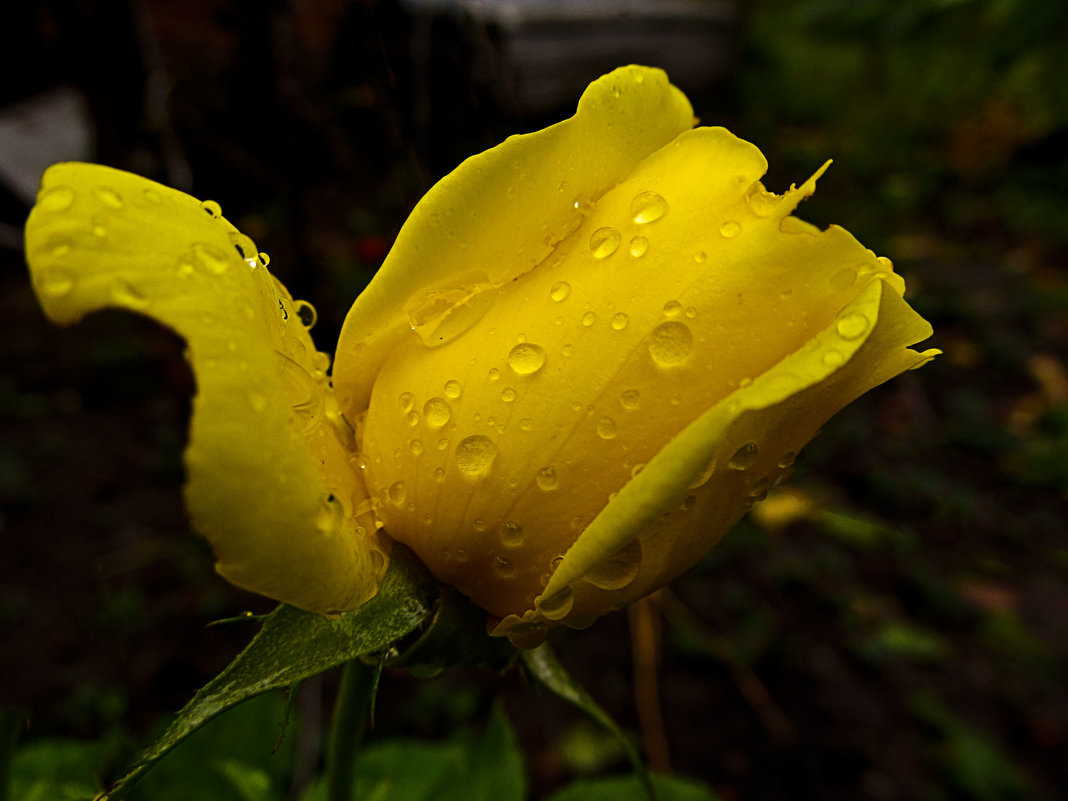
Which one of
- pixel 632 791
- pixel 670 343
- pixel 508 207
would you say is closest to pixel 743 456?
pixel 670 343

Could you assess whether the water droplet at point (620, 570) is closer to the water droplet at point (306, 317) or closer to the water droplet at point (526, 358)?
the water droplet at point (526, 358)

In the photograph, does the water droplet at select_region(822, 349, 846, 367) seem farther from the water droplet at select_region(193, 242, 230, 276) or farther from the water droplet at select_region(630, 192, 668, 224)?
the water droplet at select_region(193, 242, 230, 276)

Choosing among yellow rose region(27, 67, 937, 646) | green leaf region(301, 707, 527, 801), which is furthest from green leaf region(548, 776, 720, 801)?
yellow rose region(27, 67, 937, 646)

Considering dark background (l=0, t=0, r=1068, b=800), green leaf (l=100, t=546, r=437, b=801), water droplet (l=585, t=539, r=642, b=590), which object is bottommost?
dark background (l=0, t=0, r=1068, b=800)

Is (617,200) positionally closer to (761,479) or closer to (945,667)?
(761,479)

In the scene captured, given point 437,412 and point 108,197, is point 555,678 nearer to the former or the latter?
point 437,412

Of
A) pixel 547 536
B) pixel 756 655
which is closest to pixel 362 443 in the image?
pixel 547 536
